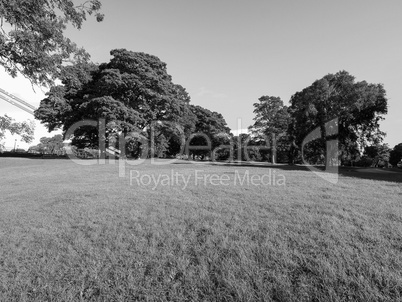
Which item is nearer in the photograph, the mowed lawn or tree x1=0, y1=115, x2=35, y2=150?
the mowed lawn

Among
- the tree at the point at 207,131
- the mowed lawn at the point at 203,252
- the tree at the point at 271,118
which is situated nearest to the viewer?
the mowed lawn at the point at 203,252

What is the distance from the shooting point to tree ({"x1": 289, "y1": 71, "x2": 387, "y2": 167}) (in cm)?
2305

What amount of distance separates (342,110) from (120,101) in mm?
26653

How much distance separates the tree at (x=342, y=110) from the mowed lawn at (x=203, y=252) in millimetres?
20811

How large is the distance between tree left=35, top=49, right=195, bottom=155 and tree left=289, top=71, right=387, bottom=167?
55.4ft

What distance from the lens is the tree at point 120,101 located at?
75.3 feet

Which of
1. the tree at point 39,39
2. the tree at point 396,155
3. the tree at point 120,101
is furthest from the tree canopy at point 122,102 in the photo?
the tree at point 396,155

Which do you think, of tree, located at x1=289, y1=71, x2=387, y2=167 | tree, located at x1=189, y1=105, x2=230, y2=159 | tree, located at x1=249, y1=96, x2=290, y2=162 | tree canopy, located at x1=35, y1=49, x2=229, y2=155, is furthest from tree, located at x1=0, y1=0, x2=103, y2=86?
tree, located at x1=189, y1=105, x2=230, y2=159

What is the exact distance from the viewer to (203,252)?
3.54 metres

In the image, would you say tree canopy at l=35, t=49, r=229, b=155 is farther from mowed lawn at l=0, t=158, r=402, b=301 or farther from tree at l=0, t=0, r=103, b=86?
mowed lawn at l=0, t=158, r=402, b=301

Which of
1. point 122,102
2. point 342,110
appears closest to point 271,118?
point 342,110

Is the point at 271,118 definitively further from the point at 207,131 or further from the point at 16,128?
the point at 16,128

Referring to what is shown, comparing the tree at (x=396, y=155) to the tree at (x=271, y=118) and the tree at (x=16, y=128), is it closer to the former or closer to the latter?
the tree at (x=271, y=118)

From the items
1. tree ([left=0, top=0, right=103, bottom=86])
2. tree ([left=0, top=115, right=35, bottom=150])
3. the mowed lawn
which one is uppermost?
tree ([left=0, top=0, right=103, bottom=86])
